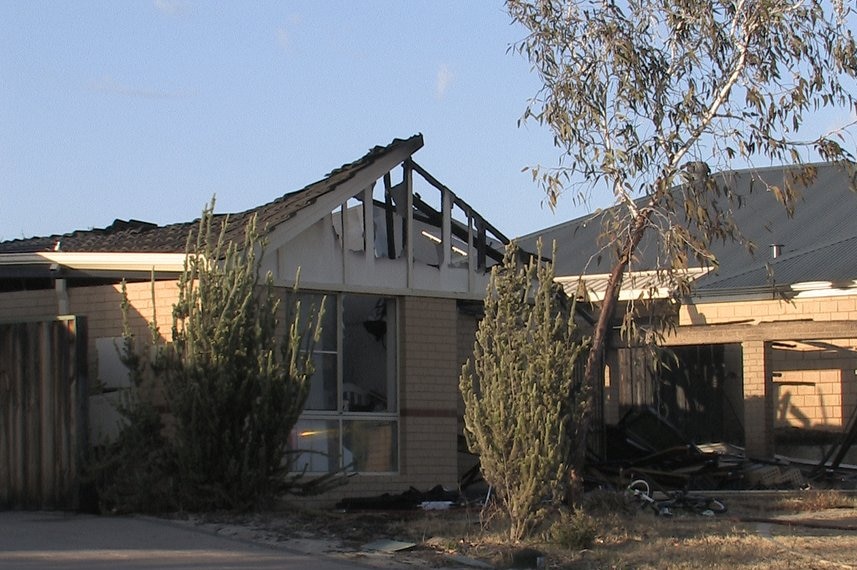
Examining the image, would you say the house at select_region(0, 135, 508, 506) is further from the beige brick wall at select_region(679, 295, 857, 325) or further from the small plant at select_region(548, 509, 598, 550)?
the beige brick wall at select_region(679, 295, 857, 325)

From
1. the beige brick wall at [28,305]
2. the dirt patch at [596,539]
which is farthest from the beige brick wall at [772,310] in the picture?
the beige brick wall at [28,305]

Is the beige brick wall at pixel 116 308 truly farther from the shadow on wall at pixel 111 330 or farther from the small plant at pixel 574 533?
the small plant at pixel 574 533

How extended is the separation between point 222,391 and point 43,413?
2.18 metres

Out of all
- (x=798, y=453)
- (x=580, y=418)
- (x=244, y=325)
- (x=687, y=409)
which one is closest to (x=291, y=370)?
(x=244, y=325)

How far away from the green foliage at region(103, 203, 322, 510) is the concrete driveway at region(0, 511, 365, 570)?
741 mm

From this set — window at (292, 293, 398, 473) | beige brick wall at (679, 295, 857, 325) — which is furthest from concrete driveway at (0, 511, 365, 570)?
beige brick wall at (679, 295, 857, 325)

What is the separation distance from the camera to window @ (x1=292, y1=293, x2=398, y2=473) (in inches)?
636

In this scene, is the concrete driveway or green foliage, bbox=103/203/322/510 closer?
the concrete driveway

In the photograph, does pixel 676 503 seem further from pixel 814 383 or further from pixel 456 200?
pixel 814 383

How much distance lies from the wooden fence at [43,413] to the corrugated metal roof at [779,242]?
10.0 meters

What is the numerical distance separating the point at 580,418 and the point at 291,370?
121 inches

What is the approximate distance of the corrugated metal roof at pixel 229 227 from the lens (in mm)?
15312

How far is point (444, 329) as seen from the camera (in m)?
17.3

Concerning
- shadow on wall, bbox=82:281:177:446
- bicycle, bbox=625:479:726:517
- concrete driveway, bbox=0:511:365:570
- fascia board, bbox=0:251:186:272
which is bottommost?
bicycle, bbox=625:479:726:517
